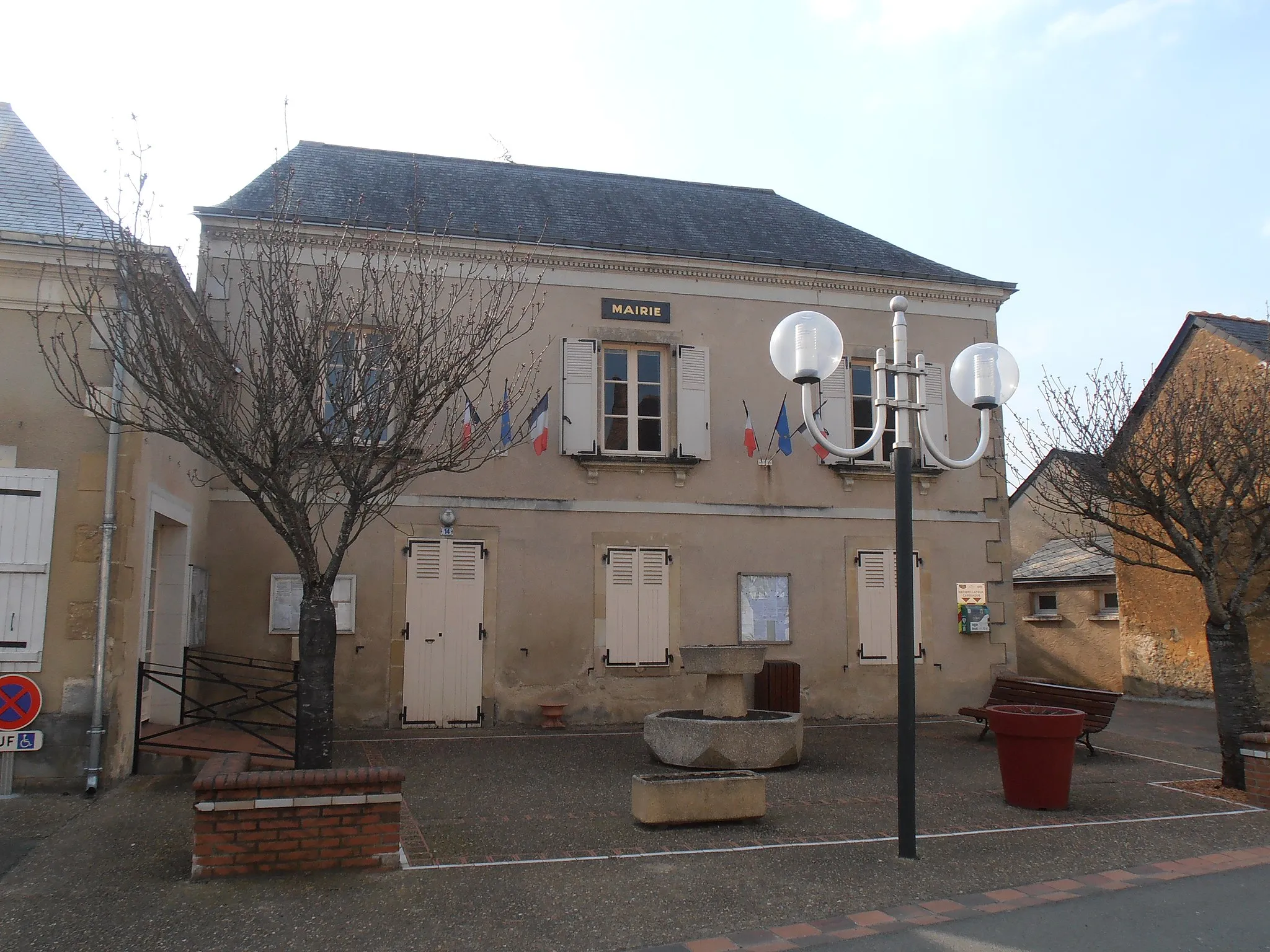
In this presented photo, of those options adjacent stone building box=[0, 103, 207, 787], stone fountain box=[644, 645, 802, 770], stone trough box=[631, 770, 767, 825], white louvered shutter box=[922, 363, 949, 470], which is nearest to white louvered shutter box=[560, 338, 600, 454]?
stone fountain box=[644, 645, 802, 770]

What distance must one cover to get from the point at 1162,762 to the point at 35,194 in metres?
11.9

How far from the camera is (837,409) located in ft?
43.0

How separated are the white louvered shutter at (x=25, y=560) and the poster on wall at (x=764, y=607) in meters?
7.63

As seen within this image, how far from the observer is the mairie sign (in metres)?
12.4

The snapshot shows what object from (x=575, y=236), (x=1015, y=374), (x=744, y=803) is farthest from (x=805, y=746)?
(x=575, y=236)

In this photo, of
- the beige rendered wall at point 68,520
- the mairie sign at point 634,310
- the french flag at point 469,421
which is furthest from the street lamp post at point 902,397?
the mairie sign at point 634,310

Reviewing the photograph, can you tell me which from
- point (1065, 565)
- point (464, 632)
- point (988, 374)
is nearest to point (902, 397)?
point (988, 374)

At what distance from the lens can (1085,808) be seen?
7.63 meters

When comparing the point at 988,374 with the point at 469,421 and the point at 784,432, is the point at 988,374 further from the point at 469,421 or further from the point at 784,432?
the point at 469,421

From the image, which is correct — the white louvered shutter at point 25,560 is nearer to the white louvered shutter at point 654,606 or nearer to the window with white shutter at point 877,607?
the white louvered shutter at point 654,606

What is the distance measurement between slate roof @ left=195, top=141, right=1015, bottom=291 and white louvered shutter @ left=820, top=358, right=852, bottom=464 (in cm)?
151

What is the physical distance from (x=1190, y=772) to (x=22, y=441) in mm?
10744

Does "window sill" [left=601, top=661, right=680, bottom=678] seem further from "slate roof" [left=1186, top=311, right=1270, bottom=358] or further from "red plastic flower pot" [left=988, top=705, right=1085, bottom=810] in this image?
"slate roof" [left=1186, top=311, right=1270, bottom=358]

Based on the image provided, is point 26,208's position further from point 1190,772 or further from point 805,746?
point 1190,772
